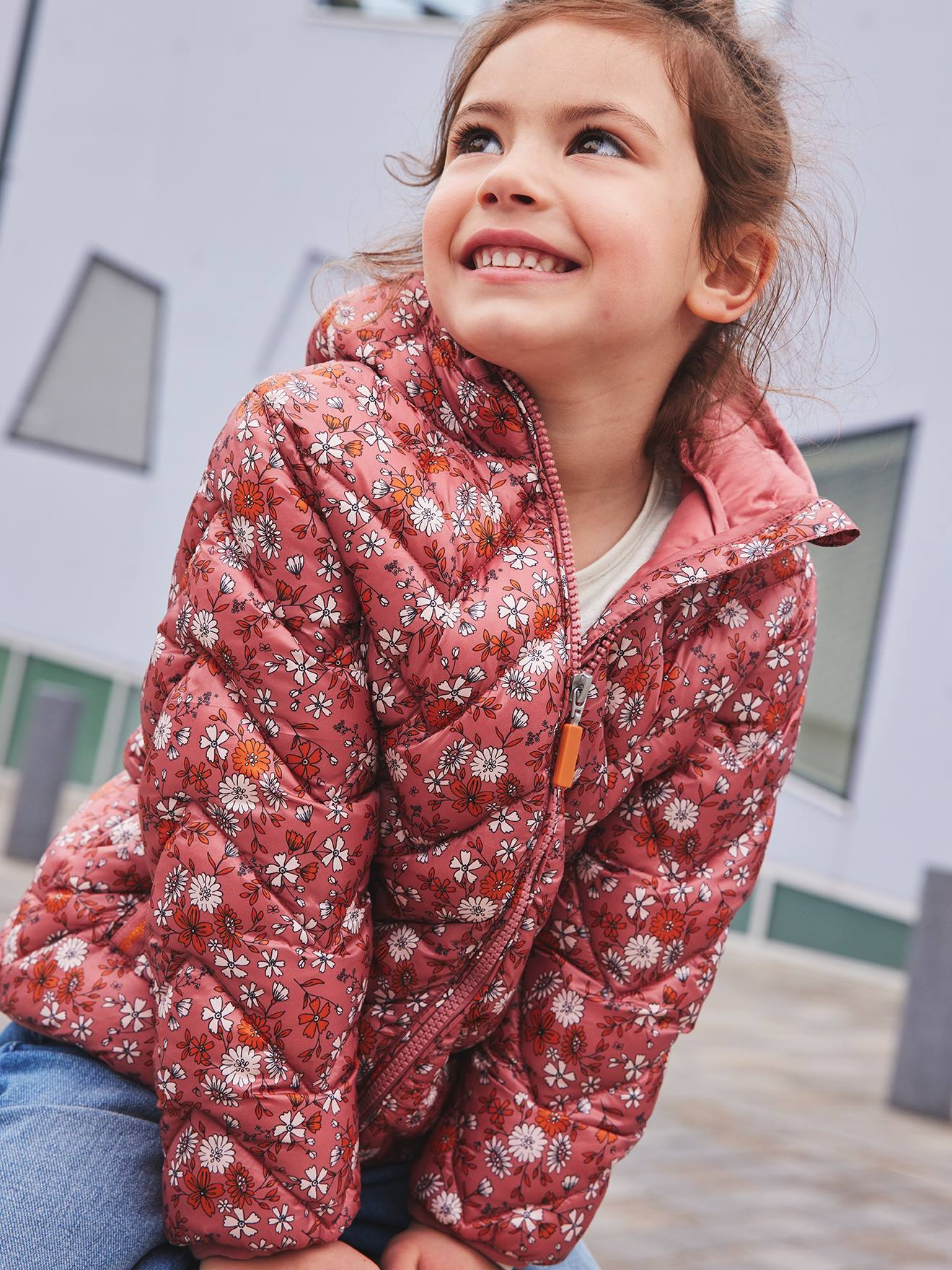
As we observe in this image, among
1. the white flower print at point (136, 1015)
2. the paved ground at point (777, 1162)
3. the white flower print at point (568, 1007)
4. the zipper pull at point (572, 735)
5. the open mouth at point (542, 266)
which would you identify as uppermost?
the open mouth at point (542, 266)

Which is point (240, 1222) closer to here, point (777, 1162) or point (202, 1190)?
point (202, 1190)

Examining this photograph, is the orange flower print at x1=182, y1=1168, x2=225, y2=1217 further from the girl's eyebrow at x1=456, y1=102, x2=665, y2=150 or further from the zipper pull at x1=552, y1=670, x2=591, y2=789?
the girl's eyebrow at x1=456, y1=102, x2=665, y2=150

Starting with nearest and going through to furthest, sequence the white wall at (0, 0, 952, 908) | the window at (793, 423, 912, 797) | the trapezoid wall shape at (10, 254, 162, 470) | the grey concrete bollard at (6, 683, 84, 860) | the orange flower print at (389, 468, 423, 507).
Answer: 1. the orange flower print at (389, 468, 423, 507)
2. the grey concrete bollard at (6, 683, 84, 860)
3. the window at (793, 423, 912, 797)
4. the white wall at (0, 0, 952, 908)
5. the trapezoid wall shape at (10, 254, 162, 470)

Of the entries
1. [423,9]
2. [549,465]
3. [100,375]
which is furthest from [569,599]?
[100,375]

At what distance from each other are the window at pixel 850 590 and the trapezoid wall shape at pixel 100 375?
5858 mm

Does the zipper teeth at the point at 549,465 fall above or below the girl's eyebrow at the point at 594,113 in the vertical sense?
below

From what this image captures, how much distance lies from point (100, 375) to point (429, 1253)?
11351 millimetres

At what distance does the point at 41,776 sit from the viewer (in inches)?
295

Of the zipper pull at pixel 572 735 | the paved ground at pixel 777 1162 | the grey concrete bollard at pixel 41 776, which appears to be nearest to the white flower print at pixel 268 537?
the zipper pull at pixel 572 735

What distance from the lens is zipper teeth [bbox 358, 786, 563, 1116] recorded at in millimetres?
1452

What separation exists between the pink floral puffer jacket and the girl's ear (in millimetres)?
165

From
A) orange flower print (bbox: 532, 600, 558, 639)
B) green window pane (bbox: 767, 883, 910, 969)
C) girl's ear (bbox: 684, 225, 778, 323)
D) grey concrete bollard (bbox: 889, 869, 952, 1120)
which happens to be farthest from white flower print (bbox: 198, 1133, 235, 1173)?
green window pane (bbox: 767, 883, 910, 969)

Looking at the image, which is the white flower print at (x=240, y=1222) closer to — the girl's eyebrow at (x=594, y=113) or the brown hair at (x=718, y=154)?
the brown hair at (x=718, y=154)

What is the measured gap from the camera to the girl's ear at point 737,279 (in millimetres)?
1571
